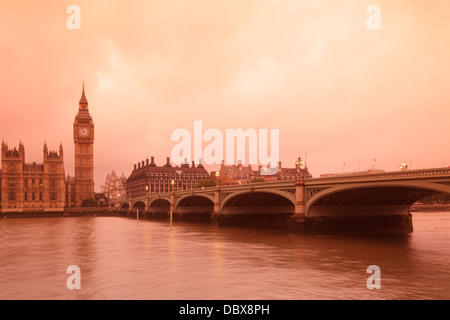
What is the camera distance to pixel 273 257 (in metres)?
28.2

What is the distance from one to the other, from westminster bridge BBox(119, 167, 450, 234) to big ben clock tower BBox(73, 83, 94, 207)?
99.1m

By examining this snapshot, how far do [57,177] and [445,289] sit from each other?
131 m

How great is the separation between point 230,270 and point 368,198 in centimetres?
2511

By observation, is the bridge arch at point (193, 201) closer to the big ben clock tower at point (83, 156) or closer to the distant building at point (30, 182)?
the distant building at point (30, 182)

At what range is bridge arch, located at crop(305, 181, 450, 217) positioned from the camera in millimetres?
35750

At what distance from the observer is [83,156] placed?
16462cm

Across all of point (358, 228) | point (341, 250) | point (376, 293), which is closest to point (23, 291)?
point (376, 293)

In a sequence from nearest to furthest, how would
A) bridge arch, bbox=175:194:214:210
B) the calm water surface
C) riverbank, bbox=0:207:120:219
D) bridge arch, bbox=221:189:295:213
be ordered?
the calm water surface < bridge arch, bbox=221:189:295:213 < bridge arch, bbox=175:194:214:210 < riverbank, bbox=0:207:120:219

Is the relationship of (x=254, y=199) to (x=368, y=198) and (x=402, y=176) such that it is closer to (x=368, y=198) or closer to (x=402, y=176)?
(x=368, y=198)

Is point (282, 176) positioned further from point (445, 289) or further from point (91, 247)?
point (445, 289)

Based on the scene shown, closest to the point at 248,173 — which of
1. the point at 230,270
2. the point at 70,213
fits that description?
the point at 70,213

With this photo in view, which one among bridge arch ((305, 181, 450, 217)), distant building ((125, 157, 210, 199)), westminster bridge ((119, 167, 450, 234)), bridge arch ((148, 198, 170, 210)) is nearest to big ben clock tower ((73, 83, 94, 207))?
distant building ((125, 157, 210, 199))

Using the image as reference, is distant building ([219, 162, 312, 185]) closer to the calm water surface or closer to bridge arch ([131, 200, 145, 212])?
bridge arch ([131, 200, 145, 212])

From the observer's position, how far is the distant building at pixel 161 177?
593ft
